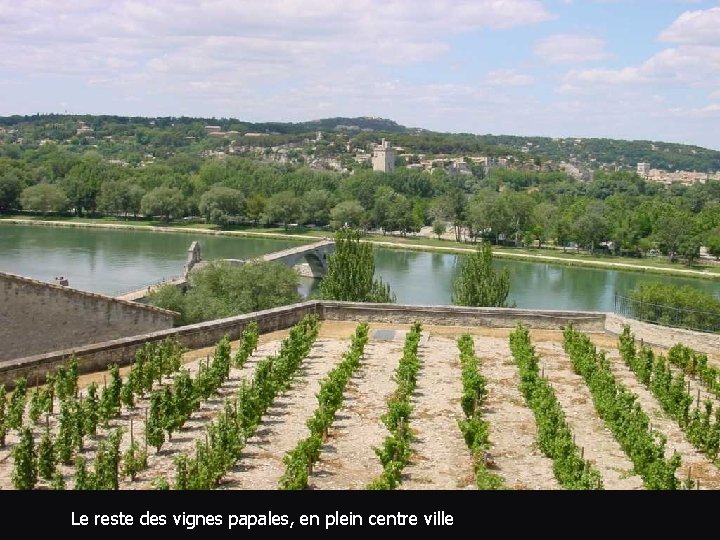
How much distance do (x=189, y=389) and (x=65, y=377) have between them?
6.37 ft

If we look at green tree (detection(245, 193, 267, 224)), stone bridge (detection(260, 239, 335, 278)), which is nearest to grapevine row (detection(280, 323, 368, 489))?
stone bridge (detection(260, 239, 335, 278))

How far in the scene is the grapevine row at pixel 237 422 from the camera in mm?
9344

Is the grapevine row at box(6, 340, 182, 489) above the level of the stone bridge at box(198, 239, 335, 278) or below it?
above

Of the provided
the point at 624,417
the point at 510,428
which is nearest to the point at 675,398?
the point at 624,417

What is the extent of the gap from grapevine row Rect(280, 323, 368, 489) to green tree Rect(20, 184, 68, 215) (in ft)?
255

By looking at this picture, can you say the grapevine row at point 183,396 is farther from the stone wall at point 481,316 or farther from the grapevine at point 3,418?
the stone wall at point 481,316

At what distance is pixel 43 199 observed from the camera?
87.2 m

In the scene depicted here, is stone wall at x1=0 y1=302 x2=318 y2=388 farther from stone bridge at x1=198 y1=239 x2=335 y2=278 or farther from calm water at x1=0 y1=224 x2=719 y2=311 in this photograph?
stone bridge at x1=198 y1=239 x2=335 y2=278

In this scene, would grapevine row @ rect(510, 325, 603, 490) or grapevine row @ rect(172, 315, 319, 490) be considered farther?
grapevine row @ rect(510, 325, 603, 490)

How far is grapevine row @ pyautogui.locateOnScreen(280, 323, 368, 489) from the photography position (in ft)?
31.0

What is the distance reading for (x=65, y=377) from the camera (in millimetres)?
12727
